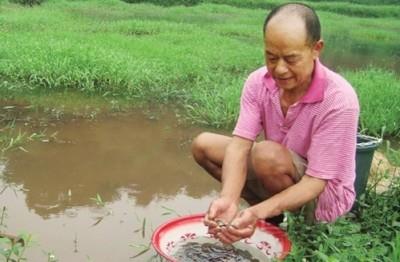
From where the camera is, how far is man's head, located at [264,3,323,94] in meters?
2.26

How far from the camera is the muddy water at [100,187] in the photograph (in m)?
2.94

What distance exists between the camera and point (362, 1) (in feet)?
89.7

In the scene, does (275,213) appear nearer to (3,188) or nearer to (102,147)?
(3,188)

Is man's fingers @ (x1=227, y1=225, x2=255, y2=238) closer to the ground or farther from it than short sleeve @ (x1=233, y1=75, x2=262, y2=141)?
closer to the ground

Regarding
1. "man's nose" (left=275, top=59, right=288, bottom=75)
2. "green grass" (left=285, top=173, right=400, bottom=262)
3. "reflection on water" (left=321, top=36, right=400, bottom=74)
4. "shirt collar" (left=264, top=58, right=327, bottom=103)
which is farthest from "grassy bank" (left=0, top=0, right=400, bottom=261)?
"man's nose" (left=275, top=59, right=288, bottom=75)

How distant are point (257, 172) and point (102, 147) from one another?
201 cm

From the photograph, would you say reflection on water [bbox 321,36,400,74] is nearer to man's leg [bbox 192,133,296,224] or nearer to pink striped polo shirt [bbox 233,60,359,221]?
man's leg [bbox 192,133,296,224]

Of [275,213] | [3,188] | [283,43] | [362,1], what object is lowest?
[362,1]

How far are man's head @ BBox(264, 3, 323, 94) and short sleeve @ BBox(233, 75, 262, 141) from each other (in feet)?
1.11

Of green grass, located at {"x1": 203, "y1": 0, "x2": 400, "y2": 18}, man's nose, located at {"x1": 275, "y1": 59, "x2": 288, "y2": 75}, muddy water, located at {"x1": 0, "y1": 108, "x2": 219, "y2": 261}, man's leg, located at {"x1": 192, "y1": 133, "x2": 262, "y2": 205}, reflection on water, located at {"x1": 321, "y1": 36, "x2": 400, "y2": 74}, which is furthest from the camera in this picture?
green grass, located at {"x1": 203, "y1": 0, "x2": 400, "y2": 18}

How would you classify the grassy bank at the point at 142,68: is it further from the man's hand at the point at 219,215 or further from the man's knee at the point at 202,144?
the man's hand at the point at 219,215

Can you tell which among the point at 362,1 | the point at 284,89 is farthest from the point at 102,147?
the point at 362,1

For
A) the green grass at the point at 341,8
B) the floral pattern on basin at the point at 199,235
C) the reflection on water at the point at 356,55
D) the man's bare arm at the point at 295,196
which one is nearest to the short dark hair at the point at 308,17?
the man's bare arm at the point at 295,196

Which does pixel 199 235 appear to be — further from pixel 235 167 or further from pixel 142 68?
pixel 142 68
